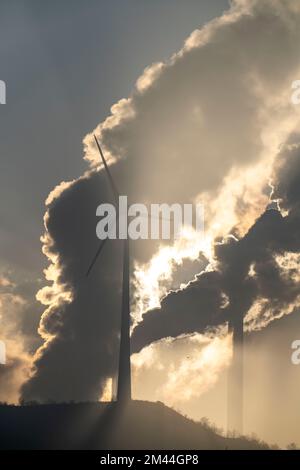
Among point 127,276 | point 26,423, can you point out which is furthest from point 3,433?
point 127,276

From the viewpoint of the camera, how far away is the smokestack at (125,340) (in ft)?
338

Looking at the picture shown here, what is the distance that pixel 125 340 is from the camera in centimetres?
10500

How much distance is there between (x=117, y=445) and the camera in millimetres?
104938

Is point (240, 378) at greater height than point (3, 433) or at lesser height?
greater

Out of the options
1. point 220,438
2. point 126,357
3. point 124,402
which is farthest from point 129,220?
point 220,438

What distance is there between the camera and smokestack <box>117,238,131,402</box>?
103062mm

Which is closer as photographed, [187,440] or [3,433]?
[3,433]

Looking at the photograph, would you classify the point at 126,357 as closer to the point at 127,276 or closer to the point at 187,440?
the point at 127,276
